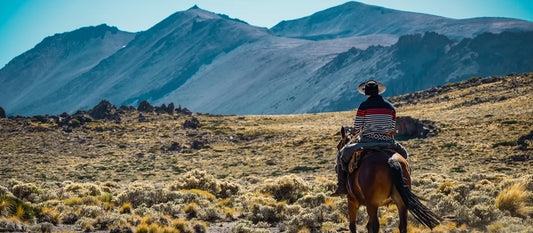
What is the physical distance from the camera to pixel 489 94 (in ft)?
205

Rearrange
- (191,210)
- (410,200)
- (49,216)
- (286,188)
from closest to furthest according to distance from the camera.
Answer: (410,200) < (49,216) < (191,210) < (286,188)

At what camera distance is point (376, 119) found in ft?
30.5

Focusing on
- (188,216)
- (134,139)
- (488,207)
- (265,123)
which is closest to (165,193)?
(188,216)

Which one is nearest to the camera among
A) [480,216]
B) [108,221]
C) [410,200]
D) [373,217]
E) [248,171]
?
[410,200]

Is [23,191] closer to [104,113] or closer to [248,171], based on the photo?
[248,171]

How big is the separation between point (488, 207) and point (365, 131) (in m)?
4.16

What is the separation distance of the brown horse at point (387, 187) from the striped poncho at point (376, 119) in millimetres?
630

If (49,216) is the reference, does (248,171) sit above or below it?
below

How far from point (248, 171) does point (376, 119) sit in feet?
79.6

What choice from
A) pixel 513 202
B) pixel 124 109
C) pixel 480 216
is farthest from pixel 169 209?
pixel 124 109

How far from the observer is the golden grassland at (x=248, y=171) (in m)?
Result: 11.5

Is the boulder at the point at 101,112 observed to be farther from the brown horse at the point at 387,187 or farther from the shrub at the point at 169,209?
the brown horse at the point at 387,187

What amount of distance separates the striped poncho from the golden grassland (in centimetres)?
291

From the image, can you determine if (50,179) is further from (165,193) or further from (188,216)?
(188,216)
